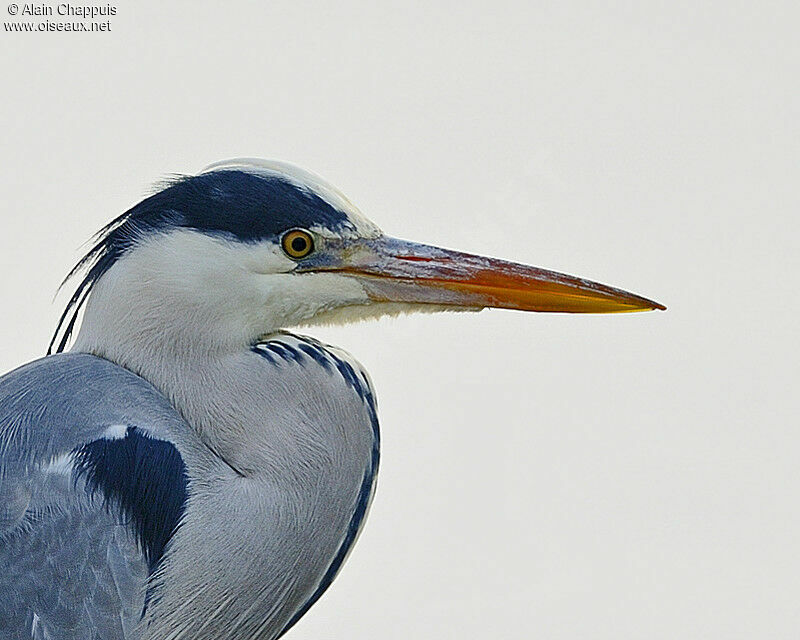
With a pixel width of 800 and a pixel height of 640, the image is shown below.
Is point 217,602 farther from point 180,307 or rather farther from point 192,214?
point 192,214

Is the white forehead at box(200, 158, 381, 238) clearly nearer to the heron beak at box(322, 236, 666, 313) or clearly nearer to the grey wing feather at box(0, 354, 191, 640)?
the heron beak at box(322, 236, 666, 313)

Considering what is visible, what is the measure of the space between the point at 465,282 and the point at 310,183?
9.0 inches

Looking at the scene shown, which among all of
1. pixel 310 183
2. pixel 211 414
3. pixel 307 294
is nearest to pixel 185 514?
pixel 211 414

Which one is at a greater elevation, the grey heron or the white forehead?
the white forehead

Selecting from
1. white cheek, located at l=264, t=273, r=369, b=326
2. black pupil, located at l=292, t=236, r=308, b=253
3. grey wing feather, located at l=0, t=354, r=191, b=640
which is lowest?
grey wing feather, located at l=0, t=354, r=191, b=640

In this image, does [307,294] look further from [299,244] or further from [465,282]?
[465,282]

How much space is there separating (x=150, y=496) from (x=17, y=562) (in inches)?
6.3

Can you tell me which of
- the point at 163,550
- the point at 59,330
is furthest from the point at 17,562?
the point at 59,330

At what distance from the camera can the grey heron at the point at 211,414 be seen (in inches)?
52.8

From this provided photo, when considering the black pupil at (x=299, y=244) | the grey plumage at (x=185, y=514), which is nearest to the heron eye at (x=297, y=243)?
the black pupil at (x=299, y=244)

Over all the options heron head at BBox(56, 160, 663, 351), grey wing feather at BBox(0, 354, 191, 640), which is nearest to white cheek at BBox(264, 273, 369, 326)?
heron head at BBox(56, 160, 663, 351)

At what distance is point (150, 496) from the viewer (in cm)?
136

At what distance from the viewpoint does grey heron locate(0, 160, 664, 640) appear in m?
1.34

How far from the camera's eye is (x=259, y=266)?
4.61ft
